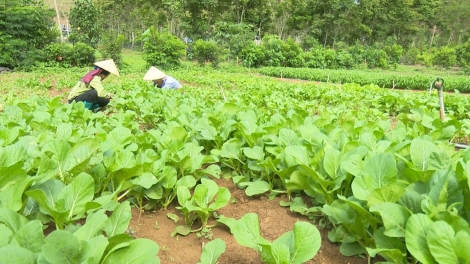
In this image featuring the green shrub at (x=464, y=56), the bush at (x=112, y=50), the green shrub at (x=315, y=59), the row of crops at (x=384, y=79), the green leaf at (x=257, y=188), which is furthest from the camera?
the green shrub at (x=464, y=56)

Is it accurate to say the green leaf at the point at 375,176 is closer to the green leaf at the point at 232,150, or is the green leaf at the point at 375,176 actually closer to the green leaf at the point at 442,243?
the green leaf at the point at 442,243

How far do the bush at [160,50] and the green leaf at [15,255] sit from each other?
84.3ft

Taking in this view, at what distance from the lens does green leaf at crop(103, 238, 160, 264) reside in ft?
3.92

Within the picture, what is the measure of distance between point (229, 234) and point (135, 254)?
2.77ft

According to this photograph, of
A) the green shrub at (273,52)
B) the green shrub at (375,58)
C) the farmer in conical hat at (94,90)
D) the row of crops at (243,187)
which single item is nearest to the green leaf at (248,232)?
the row of crops at (243,187)

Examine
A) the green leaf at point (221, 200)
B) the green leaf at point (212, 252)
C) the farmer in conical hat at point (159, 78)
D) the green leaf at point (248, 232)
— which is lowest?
the farmer in conical hat at point (159, 78)

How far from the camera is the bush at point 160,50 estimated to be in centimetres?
2555

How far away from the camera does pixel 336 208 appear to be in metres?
1.60

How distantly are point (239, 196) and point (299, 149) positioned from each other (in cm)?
66

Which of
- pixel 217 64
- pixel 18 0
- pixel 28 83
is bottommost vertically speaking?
pixel 217 64

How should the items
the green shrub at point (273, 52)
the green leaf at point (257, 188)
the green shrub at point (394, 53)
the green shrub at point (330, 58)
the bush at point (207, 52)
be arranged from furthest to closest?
1. the green shrub at point (394, 53)
2. the green shrub at point (330, 58)
3. the green shrub at point (273, 52)
4. the bush at point (207, 52)
5. the green leaf at point (257, 188)

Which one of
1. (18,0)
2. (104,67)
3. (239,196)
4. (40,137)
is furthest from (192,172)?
(18,0)

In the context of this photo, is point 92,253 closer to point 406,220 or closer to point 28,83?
point 406,220

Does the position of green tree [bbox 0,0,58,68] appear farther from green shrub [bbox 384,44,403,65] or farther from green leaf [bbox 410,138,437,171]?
green shrub [bbox 384,44,403,65]
